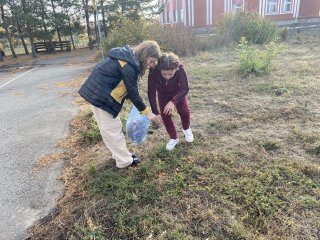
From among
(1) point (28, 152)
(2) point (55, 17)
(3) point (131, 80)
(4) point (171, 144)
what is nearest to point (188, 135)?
(4) point (171, 144)

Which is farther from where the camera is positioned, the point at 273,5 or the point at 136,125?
the point at 273,5

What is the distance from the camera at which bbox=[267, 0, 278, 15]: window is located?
2631 cm

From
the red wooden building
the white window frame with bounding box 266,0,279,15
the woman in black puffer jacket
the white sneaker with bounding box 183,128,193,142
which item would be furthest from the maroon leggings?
the white window frame with bounding box 266,0,279,15

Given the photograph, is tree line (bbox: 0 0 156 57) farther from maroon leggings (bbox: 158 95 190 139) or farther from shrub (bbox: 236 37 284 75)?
maroon leggings (bbox: 158 95 190 139)

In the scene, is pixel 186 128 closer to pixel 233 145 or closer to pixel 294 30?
pixel 233 145

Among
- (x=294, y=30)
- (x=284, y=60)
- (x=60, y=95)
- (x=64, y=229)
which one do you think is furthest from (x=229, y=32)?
(x=64, y=229)

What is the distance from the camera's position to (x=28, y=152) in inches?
163

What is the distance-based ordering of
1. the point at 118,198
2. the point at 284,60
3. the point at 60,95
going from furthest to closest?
the point at 284,60 < the point at 60,95 < the point at 118,198

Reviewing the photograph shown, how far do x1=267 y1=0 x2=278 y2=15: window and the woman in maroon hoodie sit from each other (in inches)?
1066

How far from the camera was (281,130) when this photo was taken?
4.11 m

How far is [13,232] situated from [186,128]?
229cm

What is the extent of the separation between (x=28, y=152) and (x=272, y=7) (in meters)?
28.0

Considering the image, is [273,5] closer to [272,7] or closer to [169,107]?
[272,7]

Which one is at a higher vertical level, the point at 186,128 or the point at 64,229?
the point at 186,128
